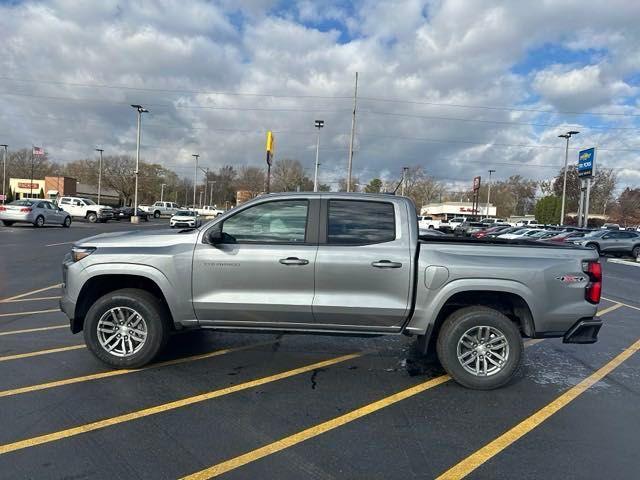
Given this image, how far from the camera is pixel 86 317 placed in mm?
4887

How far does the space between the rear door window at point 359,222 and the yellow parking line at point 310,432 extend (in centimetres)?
147

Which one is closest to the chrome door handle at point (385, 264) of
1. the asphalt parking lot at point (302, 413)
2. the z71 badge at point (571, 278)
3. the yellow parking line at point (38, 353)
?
the asphalt parking lot at point (302, 413)

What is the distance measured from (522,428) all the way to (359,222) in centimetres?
230

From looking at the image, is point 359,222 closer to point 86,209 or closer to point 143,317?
point 143,317

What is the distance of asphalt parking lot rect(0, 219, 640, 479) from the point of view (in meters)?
3.28

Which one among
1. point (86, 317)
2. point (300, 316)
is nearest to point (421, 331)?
point (300, 316)

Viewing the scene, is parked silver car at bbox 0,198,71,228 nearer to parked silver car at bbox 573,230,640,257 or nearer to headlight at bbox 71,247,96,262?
headlight at bbox 71,247,96,262

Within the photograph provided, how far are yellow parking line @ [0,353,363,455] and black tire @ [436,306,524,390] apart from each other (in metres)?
1.32

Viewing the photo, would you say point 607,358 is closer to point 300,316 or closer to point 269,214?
point 300,316

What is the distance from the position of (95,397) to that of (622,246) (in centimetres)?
2822

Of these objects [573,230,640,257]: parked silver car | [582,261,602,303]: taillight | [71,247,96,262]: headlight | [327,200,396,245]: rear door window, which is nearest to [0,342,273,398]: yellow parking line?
[71,247,96,262]: headlight

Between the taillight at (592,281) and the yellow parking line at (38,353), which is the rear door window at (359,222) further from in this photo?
the yellow parking line at (38,353)

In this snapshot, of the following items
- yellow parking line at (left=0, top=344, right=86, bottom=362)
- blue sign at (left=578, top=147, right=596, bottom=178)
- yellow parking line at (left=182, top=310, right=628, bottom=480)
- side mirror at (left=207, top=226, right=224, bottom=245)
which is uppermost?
blue sign at (left=578, top=147, right=596, bottom=178)

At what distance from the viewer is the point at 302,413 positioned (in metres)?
4.07
